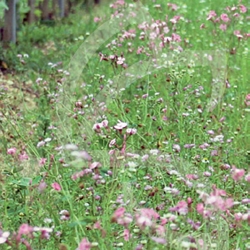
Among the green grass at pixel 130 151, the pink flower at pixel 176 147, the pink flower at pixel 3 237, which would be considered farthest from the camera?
the pink flower at pixel 176 147

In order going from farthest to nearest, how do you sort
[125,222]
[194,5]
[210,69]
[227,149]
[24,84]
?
[194,5]
[24,84]
[210,69]
[227,149]
[125,222]

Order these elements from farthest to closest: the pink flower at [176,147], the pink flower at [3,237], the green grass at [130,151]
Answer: the pink flower at [176,147]
the green grass at [130,151]
the pink flower at [3,237]

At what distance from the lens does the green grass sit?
2.50m

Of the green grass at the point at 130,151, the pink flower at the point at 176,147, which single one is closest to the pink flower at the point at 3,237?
the green grass at the point at 130,151

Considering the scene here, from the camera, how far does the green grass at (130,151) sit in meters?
2.50

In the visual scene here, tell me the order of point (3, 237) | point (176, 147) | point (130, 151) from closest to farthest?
point (3, 237)
point (176, 147)
point (130, 151)

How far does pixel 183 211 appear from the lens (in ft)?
7.12

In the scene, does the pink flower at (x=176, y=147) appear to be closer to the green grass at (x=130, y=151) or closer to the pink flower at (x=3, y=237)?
the green grass at (x=130, y=151)

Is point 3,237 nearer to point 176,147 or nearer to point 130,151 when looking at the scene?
point 176,147

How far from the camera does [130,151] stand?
3.42 meters

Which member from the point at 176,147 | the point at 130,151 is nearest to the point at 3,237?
the point at 176,147

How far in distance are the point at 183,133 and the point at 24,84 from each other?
2459mm

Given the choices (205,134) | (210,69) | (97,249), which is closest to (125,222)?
(97,249)

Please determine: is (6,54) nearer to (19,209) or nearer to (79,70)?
(79,70)
